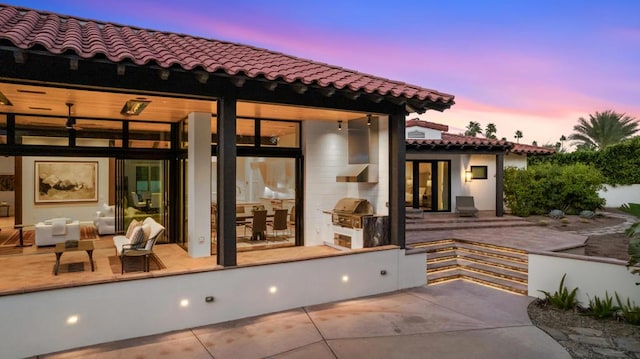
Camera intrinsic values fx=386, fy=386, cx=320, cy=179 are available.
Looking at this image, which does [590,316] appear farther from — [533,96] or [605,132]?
[605,132]

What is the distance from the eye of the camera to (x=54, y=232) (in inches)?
392

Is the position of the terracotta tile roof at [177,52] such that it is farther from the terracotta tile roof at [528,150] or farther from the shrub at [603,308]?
the terracotta tile roof at [528,150]

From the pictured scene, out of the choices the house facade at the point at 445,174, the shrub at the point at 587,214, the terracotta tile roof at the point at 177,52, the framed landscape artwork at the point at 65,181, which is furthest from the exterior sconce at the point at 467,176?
the framed landscape artwork at the point at 65,181

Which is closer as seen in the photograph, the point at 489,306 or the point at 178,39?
the point at 489,306

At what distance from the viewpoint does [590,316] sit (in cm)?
621

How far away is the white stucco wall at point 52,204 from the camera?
1323 cm

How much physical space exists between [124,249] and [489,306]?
21.7ft

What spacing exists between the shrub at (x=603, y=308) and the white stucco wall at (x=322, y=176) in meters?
4.92

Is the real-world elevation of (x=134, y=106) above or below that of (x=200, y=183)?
above

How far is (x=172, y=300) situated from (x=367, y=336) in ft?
9.23

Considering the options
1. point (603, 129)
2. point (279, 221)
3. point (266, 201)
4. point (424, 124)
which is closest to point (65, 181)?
point (266, 201)

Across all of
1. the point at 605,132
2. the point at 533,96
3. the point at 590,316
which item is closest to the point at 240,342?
the point at 590,316

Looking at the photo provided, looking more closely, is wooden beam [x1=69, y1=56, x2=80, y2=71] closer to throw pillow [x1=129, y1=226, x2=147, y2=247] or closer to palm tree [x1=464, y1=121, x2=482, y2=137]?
throw pillow [x1=129, y1=226, x2=147, y2=247]

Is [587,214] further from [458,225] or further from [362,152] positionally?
[362,152]
